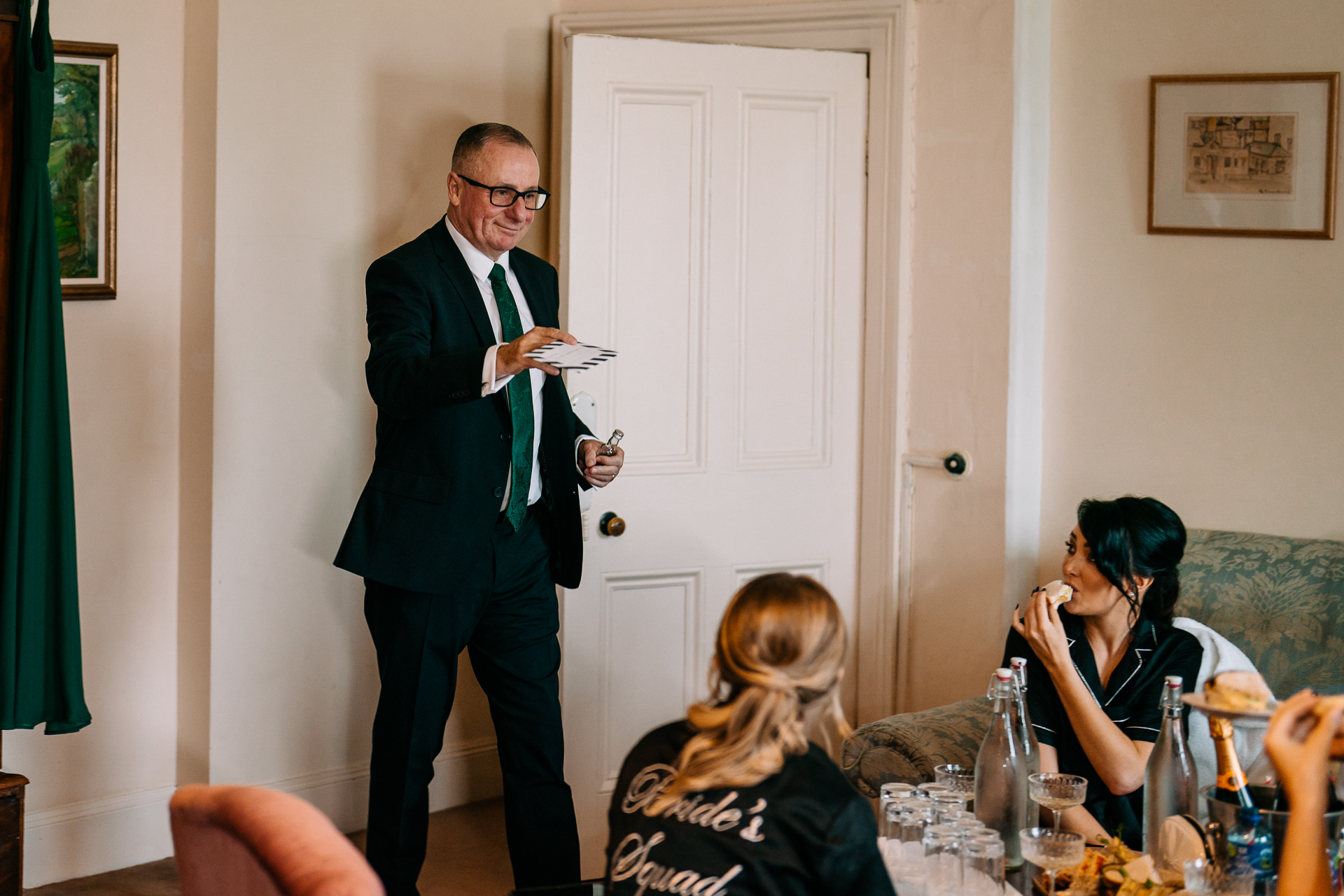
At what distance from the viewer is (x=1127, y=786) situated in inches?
83.4

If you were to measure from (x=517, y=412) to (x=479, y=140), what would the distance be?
21.7 inches

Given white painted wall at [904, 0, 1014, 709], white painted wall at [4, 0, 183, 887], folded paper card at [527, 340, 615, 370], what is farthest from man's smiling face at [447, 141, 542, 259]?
white painted wall at [904, 0, 1014, 709]

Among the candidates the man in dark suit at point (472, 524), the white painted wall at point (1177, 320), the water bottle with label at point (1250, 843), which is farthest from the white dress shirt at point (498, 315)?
the water bottle with label at point (1250, 843)

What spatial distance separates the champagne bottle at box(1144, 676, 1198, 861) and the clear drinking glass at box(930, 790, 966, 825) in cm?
24

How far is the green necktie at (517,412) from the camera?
2465 mm

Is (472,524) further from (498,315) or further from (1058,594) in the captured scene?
(1058,594)

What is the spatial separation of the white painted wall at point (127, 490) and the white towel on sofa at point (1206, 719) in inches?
94.2

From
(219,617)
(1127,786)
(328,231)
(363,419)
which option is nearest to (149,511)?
(219,617)

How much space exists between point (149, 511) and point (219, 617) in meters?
0.32

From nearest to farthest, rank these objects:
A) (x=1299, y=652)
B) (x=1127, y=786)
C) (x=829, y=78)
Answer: (x=1127, y=786) < (x=1299, y=652) < (x=829, y=78)

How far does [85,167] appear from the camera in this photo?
9.46ft

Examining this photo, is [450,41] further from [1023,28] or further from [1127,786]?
[1127,786]

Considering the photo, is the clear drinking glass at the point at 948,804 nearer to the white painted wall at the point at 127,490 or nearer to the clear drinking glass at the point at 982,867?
the clear drinking glass at the point at 982,867

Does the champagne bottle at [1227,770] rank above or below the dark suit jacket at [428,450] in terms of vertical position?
below
